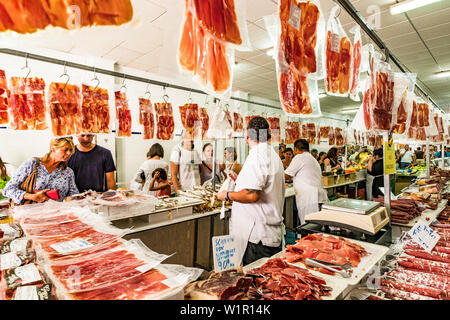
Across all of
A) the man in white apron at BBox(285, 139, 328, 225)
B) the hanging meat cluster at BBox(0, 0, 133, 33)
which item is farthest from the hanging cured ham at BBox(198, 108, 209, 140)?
the hanging meat cluster at BBox(0, 0, 133, 33)

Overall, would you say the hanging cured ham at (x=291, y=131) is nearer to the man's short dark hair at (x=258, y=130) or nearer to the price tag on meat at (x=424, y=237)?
the man's short dark hair at (x=258, y=130)

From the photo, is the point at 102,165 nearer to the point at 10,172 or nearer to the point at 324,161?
the point at 10,172

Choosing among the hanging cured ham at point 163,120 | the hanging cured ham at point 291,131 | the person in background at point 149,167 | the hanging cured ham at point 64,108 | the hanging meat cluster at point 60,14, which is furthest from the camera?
the hanging cured ham at point 291,131

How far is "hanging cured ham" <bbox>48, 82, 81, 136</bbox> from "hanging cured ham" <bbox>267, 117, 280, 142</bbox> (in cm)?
403

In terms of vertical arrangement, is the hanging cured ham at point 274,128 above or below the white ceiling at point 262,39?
below

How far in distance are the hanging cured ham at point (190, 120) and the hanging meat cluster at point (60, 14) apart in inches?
127

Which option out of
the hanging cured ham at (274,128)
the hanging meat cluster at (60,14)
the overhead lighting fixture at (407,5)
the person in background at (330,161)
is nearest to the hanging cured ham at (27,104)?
the hanging meat cluster at (60,14)

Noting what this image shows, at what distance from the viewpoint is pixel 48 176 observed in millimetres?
2912

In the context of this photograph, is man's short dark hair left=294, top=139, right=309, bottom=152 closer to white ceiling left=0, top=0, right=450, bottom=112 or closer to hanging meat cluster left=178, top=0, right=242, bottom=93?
white ceiling left=0, top=0, right=450, bottom=112

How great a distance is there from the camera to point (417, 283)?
1.63 m

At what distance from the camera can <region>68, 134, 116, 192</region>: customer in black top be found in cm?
356

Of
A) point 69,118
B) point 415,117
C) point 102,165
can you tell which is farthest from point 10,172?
point 415,117

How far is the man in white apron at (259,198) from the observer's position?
2393 mm
